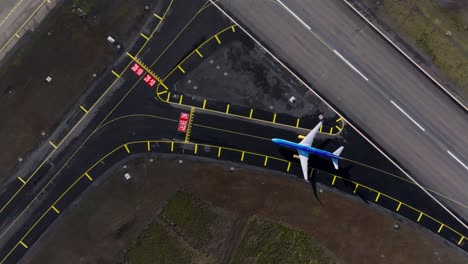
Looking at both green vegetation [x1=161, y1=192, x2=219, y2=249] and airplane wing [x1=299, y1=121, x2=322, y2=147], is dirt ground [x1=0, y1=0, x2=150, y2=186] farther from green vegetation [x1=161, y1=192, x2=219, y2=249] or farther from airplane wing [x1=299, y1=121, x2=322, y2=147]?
airplane wing [x1=299, y1=121, x2=322, y2=147]

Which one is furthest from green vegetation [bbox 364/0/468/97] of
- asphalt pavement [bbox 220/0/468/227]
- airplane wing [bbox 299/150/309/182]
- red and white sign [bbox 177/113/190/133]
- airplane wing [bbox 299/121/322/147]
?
red and white sign [bbox 177/113/190/133]

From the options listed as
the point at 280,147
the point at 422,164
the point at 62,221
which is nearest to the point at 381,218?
the point at 422,164

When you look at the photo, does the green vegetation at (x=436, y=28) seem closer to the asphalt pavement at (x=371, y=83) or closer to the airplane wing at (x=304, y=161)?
the asphalt pavement at (x=371, y=83)

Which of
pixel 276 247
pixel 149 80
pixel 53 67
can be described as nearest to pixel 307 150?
pixel 276 247

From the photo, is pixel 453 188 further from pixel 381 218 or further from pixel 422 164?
pixel 381 218

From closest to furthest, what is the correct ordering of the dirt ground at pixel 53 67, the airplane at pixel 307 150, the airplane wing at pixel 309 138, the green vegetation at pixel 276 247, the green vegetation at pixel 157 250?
the airplane at pixel 307 150 → the airplane wing at pixel 309 138 → the green vegetation at pixel 276 247 → the green vegetation at pixel 157 250 → the dirt ground at pixel 53 67

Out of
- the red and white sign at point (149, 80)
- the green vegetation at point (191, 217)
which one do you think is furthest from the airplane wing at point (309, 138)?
the red and white sign at point (149, 80)
